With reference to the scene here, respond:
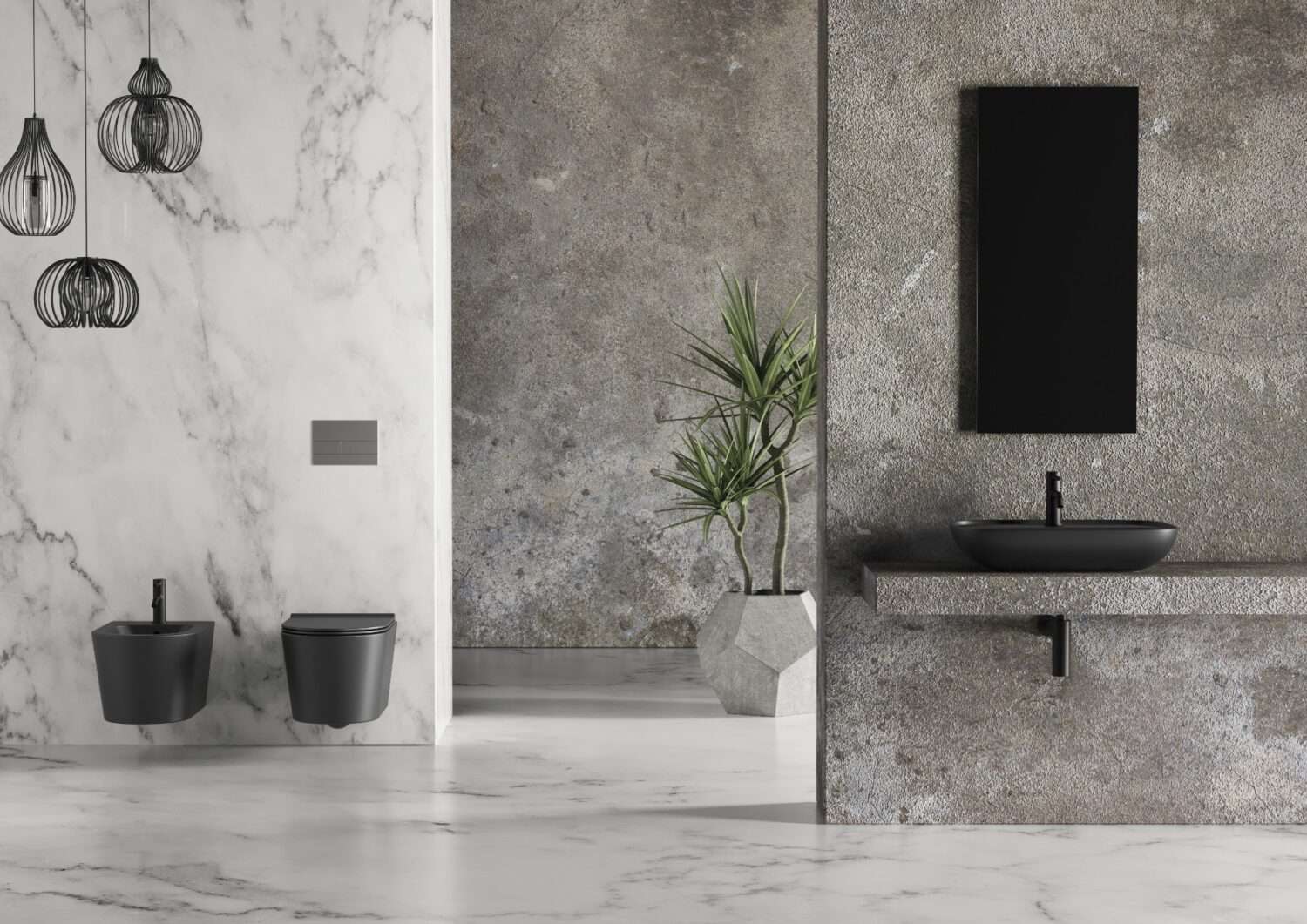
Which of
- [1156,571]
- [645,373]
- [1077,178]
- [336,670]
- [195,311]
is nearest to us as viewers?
[1156,571]

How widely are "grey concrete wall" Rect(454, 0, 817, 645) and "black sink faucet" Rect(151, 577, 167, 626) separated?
7.16 ft

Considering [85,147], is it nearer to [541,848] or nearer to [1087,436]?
[541,848]

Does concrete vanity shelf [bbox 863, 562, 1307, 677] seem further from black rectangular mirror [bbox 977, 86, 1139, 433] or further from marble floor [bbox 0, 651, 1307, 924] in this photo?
marble floor [bbox 0, 651, 1307, 924]

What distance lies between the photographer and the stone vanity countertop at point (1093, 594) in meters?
3.16

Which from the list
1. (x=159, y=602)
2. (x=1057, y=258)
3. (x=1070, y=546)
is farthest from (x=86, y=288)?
(x=1070, y=546)

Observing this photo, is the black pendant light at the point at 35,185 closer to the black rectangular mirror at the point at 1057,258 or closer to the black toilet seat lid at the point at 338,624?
the black toilet seat lid at the point at 338,624

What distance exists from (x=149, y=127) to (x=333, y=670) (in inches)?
68.8

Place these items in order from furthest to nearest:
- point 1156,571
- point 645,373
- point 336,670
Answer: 1. point 645,373
2. point 336,670
3. point 1156,571

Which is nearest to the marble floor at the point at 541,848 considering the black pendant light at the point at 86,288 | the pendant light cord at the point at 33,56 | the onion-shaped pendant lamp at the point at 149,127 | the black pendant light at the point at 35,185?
the black pendant light at the point at 86,288

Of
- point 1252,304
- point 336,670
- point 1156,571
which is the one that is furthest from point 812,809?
point 1252,304

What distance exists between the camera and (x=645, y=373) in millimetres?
6332

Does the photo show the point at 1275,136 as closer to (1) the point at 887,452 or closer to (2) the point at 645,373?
(1) the point at 887,452

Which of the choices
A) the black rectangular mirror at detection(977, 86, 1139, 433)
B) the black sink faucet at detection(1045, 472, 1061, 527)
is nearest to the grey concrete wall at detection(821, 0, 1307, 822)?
the black rectangular mirror at detection(977, 86, 1139, 433)

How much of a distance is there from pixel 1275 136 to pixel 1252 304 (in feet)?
1.50
